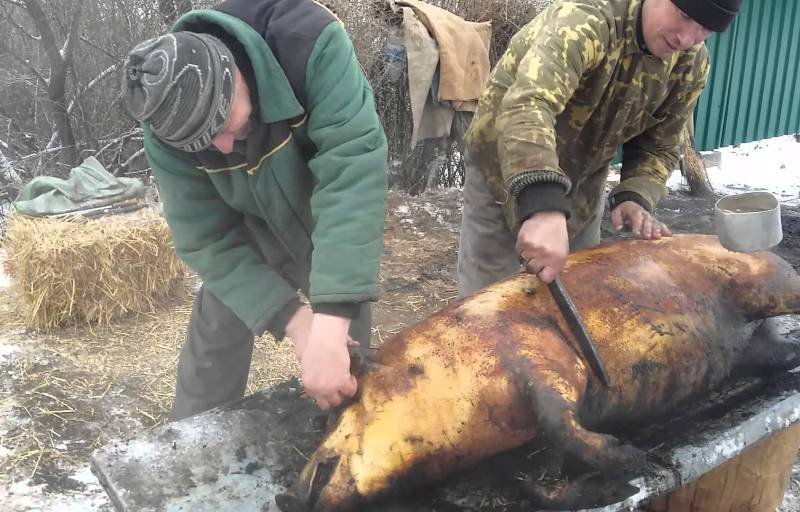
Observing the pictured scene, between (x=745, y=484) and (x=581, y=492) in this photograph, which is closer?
(x=581, y=492)

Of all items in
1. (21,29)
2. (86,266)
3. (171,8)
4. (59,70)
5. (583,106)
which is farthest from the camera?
(171,8)

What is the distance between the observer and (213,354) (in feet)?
8.69

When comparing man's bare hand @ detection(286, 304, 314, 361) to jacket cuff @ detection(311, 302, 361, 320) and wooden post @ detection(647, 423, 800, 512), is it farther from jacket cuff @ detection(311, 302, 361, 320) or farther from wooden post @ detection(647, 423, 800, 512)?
wooden post @ detection(647, 423, 800, 512)

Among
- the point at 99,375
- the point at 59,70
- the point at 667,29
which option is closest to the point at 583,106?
the point at 667,29

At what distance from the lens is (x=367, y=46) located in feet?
21.1

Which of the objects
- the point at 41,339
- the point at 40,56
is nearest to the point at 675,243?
the point at 41,339

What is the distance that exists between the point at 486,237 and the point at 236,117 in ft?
5.31

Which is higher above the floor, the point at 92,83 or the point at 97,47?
the point at 97,47

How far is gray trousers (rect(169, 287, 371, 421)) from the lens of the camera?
2.59 metres

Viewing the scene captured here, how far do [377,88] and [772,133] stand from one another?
663cm

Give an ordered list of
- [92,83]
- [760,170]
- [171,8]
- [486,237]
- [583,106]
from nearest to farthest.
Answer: [583,106], [486,237], [92,83], [171,8], [760,170]

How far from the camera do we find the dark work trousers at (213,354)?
102 inches

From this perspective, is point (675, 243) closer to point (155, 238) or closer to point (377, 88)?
point (155, 238)

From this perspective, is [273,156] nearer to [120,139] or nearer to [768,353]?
[768,353]
